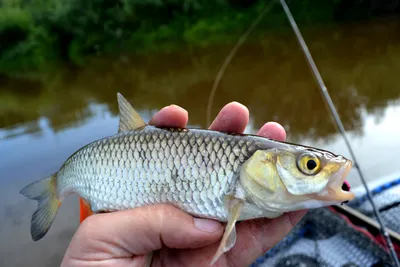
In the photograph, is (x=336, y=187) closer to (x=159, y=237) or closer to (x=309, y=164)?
(x=309, y=164)

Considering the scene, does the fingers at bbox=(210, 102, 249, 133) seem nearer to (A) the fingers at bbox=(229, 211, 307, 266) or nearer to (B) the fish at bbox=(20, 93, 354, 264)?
(B) the fish at bbox=(20, 93, 354, 264)

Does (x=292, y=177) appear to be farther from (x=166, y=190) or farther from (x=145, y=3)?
(x=145, y=3)

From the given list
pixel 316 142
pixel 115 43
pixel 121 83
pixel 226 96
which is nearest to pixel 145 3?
pixel 115 43

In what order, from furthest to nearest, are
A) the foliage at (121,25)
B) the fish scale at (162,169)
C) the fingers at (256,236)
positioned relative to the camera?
the foliage at (121,25), the fingers at (256,236), the fish scale at (162,169)

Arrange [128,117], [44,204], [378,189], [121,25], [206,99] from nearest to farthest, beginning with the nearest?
[128,117]
[44,204]
[378,189]
[206,99]
[121,25]

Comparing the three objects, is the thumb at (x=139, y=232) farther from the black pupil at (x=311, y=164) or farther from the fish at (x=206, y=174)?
the black pupil at (x=311, y=164)

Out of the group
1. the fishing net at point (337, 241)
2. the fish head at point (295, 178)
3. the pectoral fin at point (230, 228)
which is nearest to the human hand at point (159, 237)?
the pectoral fin at point (230, 228)

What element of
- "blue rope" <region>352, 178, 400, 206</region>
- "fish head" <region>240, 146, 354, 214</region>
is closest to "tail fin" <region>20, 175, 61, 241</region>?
"fish head" <region>240, 146, 354, 214</region>

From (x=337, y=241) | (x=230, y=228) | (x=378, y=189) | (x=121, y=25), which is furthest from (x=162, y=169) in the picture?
(x=121, y=25)
